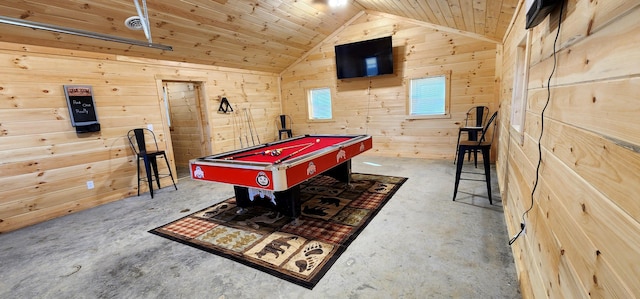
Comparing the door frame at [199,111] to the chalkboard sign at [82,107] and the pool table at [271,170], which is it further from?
the pool table at [271,170]

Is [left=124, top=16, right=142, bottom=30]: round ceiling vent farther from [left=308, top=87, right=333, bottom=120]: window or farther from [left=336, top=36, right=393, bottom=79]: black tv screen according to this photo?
[left=308, top=87, right=333, bottom=120]: window

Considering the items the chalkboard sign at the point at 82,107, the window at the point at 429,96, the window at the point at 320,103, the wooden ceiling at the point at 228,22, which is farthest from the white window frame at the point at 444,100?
the chalkboard sign at the point at 82,107

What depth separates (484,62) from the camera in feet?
16.2

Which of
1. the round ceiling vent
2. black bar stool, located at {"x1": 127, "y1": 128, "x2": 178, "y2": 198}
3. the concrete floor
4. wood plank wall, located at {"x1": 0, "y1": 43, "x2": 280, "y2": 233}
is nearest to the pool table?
the concrete floor

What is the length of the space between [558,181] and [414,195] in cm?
243

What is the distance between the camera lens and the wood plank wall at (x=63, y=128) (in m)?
3.19

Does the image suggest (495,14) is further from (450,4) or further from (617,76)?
(617,76)

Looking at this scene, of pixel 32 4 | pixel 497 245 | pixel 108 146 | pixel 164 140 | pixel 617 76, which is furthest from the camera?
pixel 164 140

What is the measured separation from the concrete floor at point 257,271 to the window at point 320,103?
383 centimetres

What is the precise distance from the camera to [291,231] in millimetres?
2711

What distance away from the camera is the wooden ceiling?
3008 millimetres

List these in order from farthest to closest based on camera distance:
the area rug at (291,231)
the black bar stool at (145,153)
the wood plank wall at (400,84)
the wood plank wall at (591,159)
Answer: the wood plank wall at (400,84) → the black bar stool at (145,153) → the area rug at (291,231) → the wood plank wall at (591,159)

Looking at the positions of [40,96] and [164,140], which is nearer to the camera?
[40,96]

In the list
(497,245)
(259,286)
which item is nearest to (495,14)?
(497,245)
